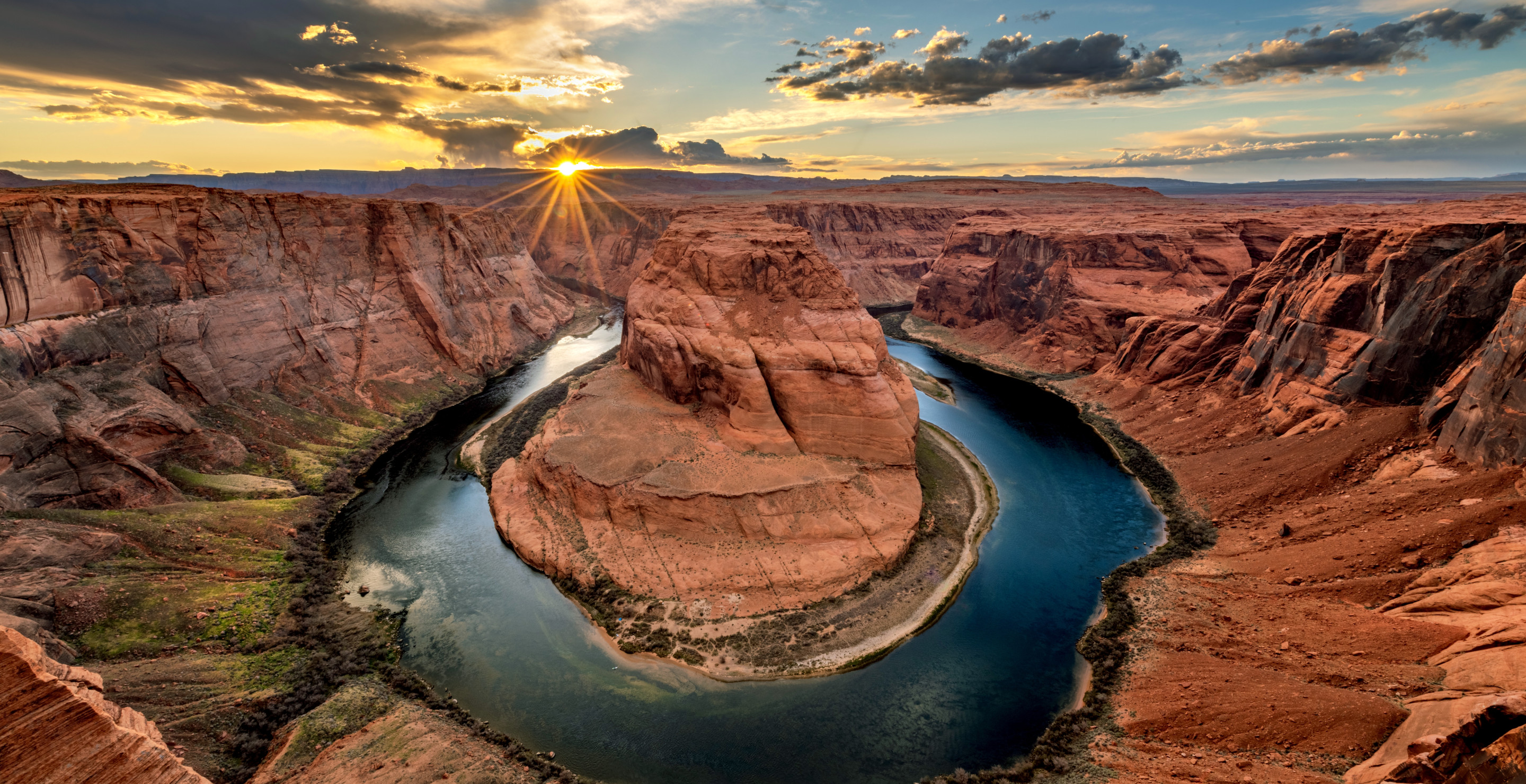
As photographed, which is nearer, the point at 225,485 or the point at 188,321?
the point at 225,485

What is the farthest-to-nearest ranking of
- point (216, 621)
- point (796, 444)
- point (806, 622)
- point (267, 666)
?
point (796, 444) < point (806, 622) < point (216, 621) < point (267, 666)

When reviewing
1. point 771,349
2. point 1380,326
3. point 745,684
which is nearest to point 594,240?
point 771,349

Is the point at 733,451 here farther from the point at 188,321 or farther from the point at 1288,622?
the point at 188,321

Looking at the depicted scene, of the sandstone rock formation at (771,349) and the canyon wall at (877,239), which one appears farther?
the canyon wall at (877,239)

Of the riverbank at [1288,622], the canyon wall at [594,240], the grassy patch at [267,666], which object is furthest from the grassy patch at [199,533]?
the canyon wall at [594,240]

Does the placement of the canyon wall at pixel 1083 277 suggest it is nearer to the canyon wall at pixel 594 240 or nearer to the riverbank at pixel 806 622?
the riverbank at pixel 806 622

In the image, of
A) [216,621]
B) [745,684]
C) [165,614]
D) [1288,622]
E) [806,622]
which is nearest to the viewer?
[1288,622]

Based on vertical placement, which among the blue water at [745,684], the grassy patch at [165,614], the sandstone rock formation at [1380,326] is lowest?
the blue water at [745,684]
